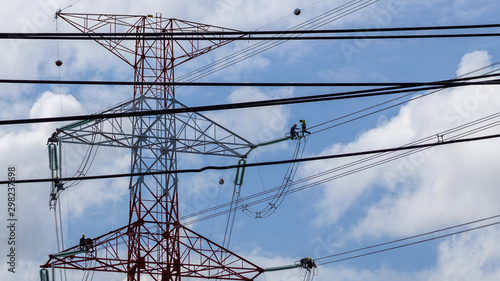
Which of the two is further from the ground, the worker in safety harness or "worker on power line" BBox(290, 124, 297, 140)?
"worker on power line" BBox(290, 124, 297, 140)

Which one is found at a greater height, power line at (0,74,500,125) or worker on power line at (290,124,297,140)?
worker on power line at (290,124,297,140)

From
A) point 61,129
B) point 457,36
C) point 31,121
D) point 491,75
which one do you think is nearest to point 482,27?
point 457,36

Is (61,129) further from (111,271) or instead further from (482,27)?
(482,27)

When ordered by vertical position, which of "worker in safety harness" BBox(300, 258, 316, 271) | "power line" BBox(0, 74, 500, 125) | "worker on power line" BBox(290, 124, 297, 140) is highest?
"worker on power line" BBox(290, 124, 297, 140)

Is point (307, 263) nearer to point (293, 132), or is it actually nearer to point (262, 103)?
point (293, 132)

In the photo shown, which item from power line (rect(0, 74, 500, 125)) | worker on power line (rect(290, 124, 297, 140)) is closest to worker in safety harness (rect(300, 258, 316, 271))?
worker on power line (rect(290, 124, 297, 140))

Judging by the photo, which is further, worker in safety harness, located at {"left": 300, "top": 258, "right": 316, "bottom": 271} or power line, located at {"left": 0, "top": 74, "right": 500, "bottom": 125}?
worker in safety harness, located at {"left": 300, "top": 258, "right": 316, "bottom": 271}

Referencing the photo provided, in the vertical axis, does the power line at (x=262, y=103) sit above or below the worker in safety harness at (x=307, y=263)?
below

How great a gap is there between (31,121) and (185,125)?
21.9 m

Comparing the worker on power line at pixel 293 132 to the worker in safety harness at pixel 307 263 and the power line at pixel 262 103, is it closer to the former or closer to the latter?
the worker in safety harness at pixel 307 263

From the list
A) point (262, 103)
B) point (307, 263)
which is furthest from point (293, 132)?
point (262, 103)

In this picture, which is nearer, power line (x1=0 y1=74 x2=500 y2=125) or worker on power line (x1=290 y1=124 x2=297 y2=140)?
power line (x1=0 y1=74 x2=500 y2=125)

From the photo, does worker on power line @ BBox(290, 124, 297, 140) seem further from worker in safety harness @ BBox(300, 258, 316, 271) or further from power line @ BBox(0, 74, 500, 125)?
power line @ BBox(0, 74, 500, 125)

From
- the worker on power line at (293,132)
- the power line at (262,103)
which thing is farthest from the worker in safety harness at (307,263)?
the power line at (262,103)
